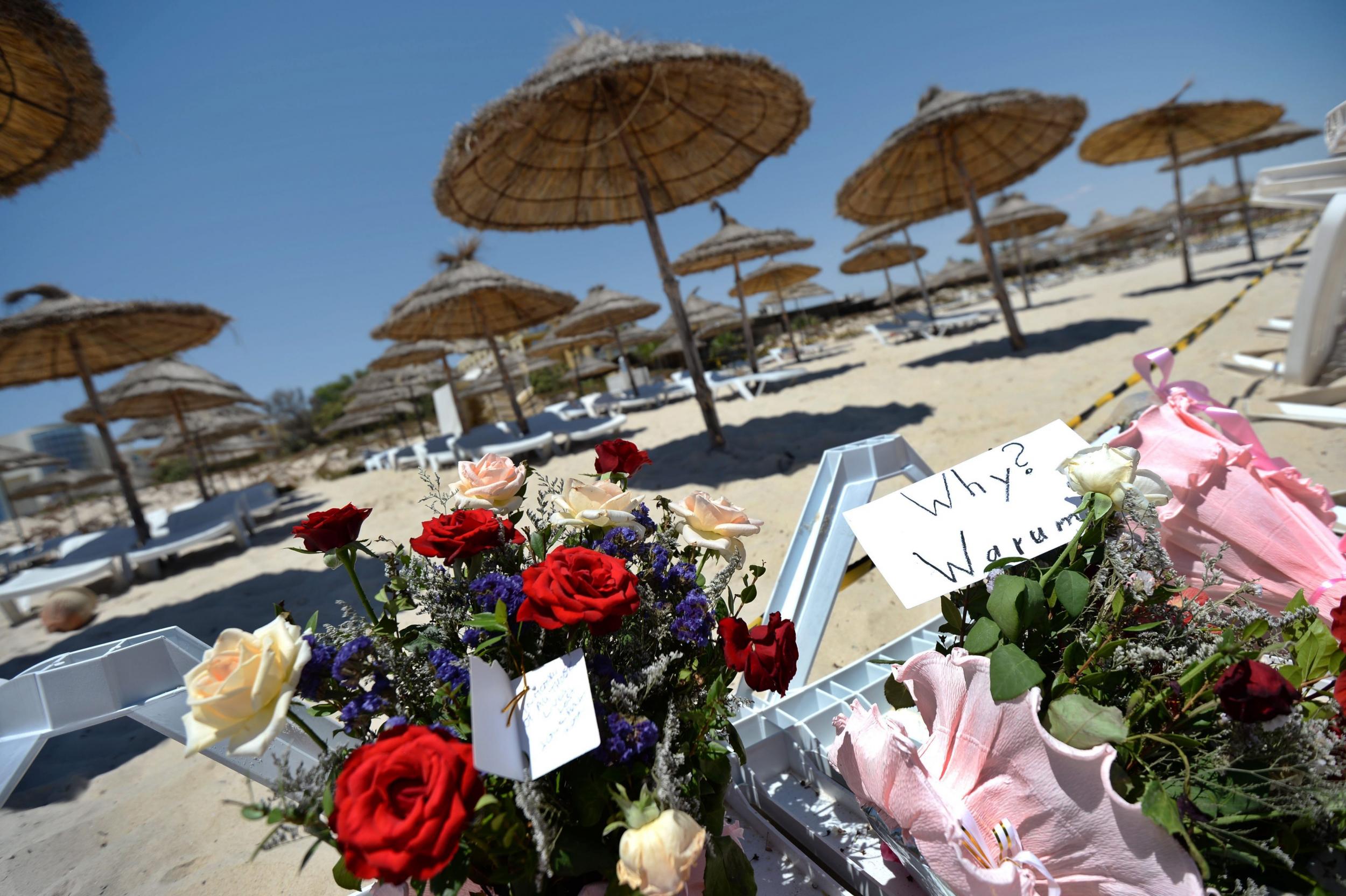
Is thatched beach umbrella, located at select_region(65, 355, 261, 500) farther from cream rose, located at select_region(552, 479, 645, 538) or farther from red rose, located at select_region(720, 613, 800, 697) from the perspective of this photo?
red rose, located at select_region(720, 613, 800, 697)

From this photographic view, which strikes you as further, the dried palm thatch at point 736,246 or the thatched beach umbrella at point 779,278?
the thatched beach umbrella at point 779,278

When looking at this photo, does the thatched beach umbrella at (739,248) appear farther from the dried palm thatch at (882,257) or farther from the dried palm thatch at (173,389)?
the dried palm thatch at (173,389)

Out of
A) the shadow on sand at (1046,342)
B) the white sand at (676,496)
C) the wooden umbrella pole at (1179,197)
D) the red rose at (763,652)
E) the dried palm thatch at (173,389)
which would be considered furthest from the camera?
the wooden umbrella pole at (1179,197)

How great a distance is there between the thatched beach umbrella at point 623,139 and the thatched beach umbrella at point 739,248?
4.66m

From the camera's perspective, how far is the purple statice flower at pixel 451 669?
24.7 inches

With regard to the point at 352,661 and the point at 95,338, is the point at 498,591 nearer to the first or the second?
the point at 352,661

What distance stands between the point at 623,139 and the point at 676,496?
3.15 meters

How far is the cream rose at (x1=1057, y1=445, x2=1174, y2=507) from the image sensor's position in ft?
2.30

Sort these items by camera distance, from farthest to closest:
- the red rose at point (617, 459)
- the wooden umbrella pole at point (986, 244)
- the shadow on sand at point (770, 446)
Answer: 1. the wooden umbrella pole at point (986, 244)
2. the shadow on sand at point (770, 446)
3. the red rose at point (617, 459)

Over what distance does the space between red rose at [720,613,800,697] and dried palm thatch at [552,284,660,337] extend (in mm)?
11877

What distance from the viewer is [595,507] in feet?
2.51

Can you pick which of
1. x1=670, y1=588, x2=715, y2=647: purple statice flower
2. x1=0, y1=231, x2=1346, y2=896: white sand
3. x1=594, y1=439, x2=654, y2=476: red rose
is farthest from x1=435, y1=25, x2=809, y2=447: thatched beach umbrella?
x1=670, y1=588, x2=715, y2=647: purple statice flower

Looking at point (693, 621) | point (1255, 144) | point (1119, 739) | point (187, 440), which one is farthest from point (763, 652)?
point (1255, 144)

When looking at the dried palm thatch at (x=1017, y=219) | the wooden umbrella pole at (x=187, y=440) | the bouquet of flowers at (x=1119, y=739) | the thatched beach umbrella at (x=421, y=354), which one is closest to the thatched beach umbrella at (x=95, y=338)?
the wooden umbrella pole at (x=187, y=440)
